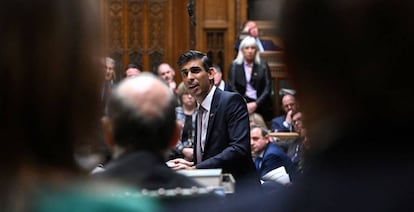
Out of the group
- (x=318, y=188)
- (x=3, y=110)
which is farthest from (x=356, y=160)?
(x=3, y=110)

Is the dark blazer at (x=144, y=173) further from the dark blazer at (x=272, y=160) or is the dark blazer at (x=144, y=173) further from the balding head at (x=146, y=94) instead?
the dark blazer at (x=272, y=160)

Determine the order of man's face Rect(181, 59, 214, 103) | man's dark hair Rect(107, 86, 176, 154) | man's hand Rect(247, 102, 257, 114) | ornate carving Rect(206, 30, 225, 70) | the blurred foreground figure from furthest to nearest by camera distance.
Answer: ornate carving Rect(206, 30, 225, 70)
man's hand Rect(247, 102, 257, 114)
man's face Rect(181, 59, 214, 103)
man's dark hair Rect(107, 86, 176, 154)
the blurred foreground figure

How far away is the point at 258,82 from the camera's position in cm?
1166

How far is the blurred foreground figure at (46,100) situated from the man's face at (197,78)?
446cm

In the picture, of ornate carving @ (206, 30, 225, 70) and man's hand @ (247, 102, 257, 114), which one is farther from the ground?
ornate carving @ (206, 30, 225, 70)

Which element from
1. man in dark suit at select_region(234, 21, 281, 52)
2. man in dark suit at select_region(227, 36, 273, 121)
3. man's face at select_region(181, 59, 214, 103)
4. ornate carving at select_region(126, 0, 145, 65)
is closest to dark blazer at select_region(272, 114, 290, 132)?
man in dark suit at select_region(227, 36, 273, 121)

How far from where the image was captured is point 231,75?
11727 millimetres

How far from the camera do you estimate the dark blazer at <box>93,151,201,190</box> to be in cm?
202

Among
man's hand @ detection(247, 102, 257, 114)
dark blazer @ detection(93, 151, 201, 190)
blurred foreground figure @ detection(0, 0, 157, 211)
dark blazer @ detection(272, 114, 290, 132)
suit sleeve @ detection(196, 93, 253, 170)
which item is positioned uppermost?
blurred foreground figure @ detection(0, 0, 157, 211)

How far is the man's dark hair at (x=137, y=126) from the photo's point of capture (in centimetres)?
231

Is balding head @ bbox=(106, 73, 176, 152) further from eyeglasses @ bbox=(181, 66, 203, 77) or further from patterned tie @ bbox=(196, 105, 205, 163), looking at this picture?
eyeglasses @ bbox=(181, 66, 203, 77)

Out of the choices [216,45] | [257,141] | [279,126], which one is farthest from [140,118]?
[216,45]

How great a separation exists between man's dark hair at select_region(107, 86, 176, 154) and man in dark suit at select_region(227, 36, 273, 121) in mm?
9114

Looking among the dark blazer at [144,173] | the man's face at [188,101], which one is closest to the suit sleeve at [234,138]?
the dark blazer at [144,173]
